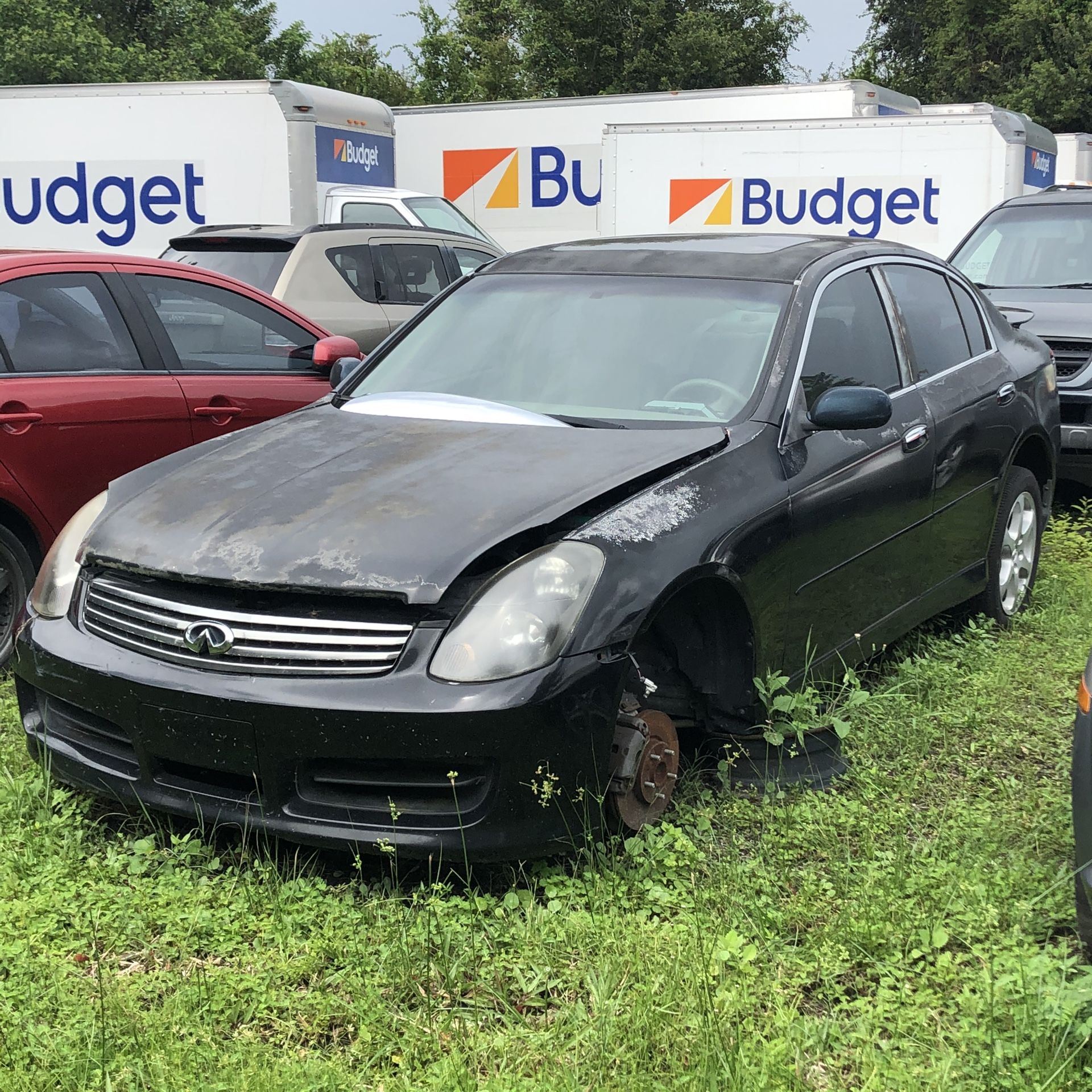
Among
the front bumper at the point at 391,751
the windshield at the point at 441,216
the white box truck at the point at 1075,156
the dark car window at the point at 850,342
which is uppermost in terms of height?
the white box truck at the point at 1075,156

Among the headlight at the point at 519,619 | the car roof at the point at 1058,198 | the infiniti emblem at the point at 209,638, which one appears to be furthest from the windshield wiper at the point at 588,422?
the car roof at the point at 1058,198

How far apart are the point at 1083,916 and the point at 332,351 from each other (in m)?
3.95

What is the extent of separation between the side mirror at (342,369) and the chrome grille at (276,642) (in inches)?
73.5

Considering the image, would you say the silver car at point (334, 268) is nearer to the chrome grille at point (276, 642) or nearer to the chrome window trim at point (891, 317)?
the chrome window trim at point (891, 317)

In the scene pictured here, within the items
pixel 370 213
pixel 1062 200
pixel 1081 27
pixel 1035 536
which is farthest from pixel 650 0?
pixel 1035 536

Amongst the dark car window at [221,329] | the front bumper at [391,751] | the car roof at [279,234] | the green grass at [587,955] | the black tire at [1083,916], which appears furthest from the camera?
the car roof at [279,234]

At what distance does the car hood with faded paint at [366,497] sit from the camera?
3.30 meters

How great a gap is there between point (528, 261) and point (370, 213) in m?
9.65

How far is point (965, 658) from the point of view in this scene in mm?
5227

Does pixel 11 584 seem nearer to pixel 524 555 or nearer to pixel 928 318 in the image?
pixel 524 555

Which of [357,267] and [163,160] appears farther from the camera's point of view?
[163,160]

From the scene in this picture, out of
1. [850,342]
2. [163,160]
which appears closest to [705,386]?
[850,342]

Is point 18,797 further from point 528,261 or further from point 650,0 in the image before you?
point 650,0

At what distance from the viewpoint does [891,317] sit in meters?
4.98
